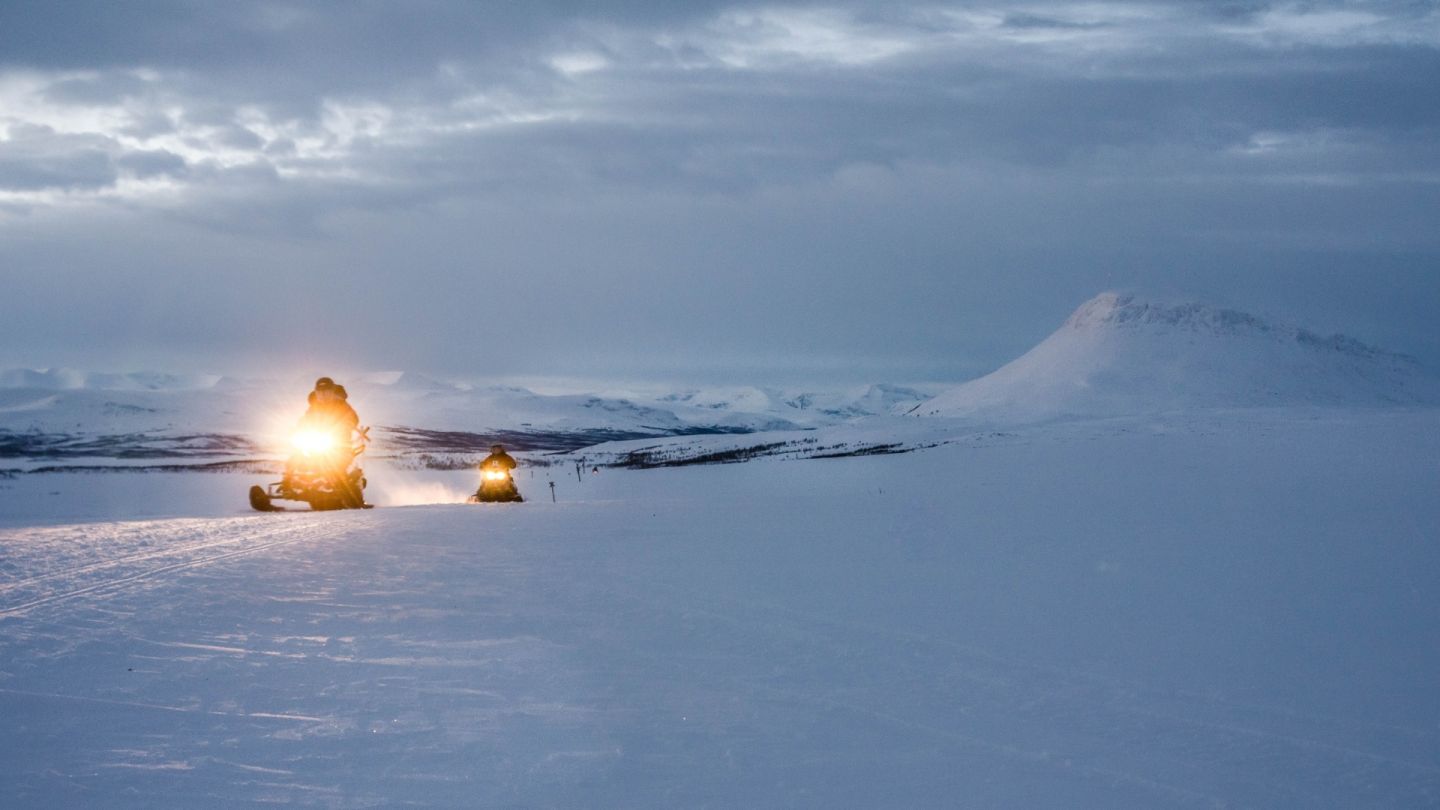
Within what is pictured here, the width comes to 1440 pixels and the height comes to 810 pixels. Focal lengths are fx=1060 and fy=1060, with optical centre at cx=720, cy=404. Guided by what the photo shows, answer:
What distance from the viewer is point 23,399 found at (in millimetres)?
192000

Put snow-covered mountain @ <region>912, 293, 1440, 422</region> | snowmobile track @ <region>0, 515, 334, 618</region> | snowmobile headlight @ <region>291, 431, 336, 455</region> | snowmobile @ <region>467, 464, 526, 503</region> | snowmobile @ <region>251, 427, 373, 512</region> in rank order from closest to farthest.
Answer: snowmobile track @ <region>0, 515, 334, 618</region>
snowmobile @ <region>251, 427, 373, 512</region>
snowmobile headlight @ <region>291, 431, 336, 455</region>
snowmobile @ <region>467, 464, 526, 503</region>
snow-covered mountain @ <region>912, 293, 1440, 422</region>

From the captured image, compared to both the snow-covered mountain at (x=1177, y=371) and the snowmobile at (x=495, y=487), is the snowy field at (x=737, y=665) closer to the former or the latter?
the snowmobile at (x=495, y=487)

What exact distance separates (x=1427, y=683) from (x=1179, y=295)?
94.9 m

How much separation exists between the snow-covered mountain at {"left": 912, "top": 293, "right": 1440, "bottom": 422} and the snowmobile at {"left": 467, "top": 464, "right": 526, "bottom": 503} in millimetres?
40238

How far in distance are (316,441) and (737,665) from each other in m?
25.0

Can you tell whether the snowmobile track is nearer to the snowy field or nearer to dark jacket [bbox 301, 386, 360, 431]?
the snowy field

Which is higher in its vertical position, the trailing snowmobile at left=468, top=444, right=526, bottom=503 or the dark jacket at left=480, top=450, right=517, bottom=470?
the dark jacket at left=480, top=450, right=517, bottom=470

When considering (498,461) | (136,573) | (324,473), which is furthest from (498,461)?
(136,573)

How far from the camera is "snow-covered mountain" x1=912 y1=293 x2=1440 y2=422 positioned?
71438mm

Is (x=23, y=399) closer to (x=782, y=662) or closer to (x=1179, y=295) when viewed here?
(x=1179, y=295)

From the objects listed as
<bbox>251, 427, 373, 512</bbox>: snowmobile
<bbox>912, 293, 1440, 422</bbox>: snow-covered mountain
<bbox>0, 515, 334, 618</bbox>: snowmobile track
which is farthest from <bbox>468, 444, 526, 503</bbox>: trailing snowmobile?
<bbox>912, 293, 1440, 422</bbox>: snow-covered mountain

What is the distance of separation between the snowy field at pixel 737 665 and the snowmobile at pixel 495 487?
12935 mm

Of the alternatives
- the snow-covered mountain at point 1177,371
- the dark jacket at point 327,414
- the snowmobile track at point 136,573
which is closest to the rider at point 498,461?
the dark jacket at point 327,414

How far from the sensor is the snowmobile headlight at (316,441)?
30781 mm
